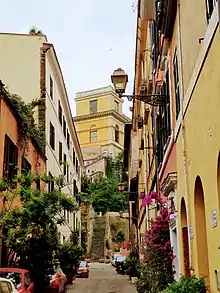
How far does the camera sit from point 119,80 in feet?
42.5

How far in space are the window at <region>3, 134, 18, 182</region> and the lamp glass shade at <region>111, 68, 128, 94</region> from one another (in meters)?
7.32

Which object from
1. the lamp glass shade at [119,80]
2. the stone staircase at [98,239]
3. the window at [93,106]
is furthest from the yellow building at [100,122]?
the lamp glass shade at [119,80]

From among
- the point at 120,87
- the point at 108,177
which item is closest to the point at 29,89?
the point at 120,87

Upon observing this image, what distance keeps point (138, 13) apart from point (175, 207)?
10.7 metres

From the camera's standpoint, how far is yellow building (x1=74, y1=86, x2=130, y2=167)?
8494cm

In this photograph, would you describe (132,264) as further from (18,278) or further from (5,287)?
(5,287)

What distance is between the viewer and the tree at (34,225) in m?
17.0

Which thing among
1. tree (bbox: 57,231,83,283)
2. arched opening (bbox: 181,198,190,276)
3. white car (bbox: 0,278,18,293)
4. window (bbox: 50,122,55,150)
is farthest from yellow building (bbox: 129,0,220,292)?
window (bbox: 50,122,55,150)

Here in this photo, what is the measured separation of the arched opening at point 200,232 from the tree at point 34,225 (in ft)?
28.5

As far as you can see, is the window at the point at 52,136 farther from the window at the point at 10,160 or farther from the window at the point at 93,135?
the window at the point at 93,135

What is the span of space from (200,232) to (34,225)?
29.8 ft

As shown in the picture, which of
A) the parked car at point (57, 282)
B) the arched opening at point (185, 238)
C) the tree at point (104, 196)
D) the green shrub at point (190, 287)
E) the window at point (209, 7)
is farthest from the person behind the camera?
the tree at point (104, 196)

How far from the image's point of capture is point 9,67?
28.4 meters

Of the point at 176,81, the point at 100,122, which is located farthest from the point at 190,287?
the point at 100,122
